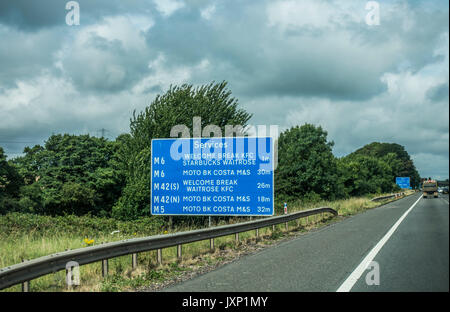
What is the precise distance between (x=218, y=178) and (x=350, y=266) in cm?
862

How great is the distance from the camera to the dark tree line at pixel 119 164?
135 feet

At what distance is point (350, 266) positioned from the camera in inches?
364

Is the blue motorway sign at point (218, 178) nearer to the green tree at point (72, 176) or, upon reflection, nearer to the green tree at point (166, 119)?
the green tree at point (166, 119)

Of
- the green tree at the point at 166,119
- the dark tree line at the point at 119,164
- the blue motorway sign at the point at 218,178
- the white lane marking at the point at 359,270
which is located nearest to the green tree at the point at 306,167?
the dark tree line at the point at 119,164

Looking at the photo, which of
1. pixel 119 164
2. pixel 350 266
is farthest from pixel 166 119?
pixel 350 266

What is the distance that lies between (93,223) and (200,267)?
1974cm

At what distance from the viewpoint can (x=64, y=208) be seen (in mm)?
49219

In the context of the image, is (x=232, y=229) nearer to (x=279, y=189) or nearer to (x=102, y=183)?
(x=279, y=189)

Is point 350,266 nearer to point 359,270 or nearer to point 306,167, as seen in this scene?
point 359,270

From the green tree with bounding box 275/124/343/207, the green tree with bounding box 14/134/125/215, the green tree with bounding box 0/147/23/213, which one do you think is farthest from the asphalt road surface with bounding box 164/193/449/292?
the green tree with bounding box 0/147/23/213

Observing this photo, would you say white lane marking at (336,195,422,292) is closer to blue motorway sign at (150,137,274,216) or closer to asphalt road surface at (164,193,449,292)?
asphalt road surface at (164,193,449,292)

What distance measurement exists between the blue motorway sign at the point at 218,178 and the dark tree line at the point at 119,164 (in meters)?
21.2

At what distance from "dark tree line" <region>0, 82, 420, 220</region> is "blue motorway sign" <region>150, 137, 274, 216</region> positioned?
21220 mm
